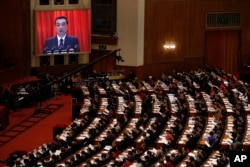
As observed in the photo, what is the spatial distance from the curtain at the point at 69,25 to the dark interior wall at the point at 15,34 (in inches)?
21.6

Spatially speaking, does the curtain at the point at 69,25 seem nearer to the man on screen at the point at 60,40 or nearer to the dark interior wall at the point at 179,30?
the man on screen at the point at 60,40

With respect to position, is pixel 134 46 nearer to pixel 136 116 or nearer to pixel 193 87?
pixel 193 87

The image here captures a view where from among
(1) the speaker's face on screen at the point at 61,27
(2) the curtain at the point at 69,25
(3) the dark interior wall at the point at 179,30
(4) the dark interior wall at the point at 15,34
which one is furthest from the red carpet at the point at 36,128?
(3) the dark interior wall at the point at 179,30

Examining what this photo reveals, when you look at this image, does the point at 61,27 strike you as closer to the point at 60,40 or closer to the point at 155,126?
the point at 60,40

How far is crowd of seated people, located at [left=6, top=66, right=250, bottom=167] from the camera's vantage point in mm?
14008

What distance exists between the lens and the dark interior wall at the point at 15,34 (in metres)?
25.0

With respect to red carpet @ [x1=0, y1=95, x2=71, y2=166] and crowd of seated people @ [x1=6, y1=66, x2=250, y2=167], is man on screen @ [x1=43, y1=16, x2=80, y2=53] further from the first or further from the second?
crowd of seated people @ [x1=6, y1=66, x2=250, y2=167]

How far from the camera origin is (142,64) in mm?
26391

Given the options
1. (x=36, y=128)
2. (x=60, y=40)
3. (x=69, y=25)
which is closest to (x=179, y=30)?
(x=69, y=25)

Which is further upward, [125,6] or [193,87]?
[125,6]

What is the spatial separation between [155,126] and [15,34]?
35.6 ft

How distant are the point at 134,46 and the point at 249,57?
21.8ft

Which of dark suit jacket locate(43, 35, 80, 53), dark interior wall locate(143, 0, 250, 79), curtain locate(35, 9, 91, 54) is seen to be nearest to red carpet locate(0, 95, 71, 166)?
dark suit jacket locate(43, 35, 80, 53)

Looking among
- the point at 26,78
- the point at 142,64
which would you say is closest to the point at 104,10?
the point at 142,64
